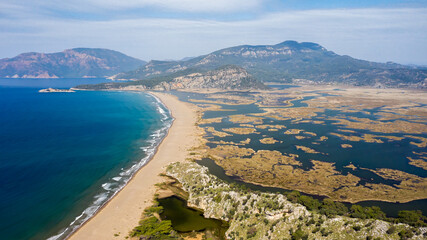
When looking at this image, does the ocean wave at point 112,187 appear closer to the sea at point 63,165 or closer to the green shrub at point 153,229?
the sea at point 63,165

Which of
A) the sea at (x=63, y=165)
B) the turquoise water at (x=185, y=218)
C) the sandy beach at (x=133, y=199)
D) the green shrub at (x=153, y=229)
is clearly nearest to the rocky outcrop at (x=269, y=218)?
the turquoise water at (x=185, y=218)

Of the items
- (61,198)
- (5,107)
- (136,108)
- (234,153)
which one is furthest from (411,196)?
(5,107)

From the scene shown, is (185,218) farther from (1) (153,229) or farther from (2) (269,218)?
(2) (269,218)

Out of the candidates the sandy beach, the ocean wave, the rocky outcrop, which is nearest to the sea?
the ocean wave

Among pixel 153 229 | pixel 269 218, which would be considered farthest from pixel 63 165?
pixel 269 218

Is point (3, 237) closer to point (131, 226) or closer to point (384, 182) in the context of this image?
point (131, 226)
